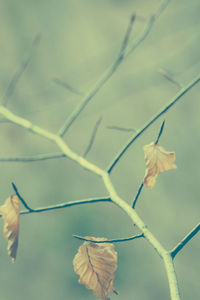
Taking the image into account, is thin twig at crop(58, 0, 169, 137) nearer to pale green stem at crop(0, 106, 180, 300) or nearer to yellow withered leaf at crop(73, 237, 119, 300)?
pale green stem at crop(0, 106, 180, 300)

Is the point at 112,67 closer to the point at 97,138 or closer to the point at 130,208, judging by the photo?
the point at 130,208

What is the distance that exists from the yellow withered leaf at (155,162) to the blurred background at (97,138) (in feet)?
3.07

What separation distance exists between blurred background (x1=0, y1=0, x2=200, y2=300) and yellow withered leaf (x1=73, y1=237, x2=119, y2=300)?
908mm

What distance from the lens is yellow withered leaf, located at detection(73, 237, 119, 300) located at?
1.55ft

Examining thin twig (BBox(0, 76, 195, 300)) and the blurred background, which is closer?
thin twig (BBox(0, 76, 195, 300))

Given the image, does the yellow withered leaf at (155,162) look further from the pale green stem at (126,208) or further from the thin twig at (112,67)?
the thin twig at (112,67)

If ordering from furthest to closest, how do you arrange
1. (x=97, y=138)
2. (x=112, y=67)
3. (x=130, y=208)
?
(x=97, y=138) → (x=112, y=67) → (x=130, y=208)

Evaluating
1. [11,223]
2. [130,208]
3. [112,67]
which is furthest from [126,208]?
[112,67]

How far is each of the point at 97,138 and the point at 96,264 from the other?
5.42 feet

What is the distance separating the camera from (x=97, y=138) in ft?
6.96

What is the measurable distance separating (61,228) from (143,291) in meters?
0.48

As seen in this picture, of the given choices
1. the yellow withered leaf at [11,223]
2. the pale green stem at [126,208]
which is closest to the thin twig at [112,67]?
the pale green stem at [126,208]

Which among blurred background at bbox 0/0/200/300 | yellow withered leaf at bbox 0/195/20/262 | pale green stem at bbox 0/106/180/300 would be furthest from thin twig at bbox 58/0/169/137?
blurred background at bbox 0/0/200/300

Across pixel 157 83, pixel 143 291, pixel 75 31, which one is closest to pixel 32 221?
pixel 143 291
